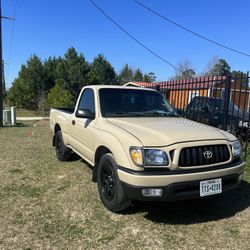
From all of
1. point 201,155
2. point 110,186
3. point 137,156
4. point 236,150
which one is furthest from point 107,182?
point 236,150

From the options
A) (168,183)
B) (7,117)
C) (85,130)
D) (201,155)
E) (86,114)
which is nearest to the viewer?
(168,183)

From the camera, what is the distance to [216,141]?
163 inches

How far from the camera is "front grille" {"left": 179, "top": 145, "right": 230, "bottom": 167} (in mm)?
3887

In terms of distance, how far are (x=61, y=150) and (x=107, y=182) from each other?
312 cm

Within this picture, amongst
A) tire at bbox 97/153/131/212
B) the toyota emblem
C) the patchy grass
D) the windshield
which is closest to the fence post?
the patchy grass

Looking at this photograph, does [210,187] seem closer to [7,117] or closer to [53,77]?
[7,117]

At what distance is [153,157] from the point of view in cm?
383

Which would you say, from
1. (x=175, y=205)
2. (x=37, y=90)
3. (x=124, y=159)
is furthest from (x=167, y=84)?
(x=37, y=90)

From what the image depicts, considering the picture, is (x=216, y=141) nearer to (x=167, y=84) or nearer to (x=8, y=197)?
(x=8, y=197)

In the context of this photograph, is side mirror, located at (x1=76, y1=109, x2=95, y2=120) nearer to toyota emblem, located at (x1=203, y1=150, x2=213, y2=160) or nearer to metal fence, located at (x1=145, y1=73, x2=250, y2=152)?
toyota emblem, located at (x1=203, y1=150, x2=213, y2=160)

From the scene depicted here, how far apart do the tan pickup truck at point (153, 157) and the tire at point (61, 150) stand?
6.44ft

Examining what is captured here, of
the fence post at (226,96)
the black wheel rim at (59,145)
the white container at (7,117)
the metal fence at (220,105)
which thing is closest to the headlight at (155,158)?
the black wheel rim at (59,145)

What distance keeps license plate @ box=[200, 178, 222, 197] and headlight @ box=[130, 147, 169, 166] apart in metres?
0.58

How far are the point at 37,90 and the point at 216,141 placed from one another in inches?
1410
